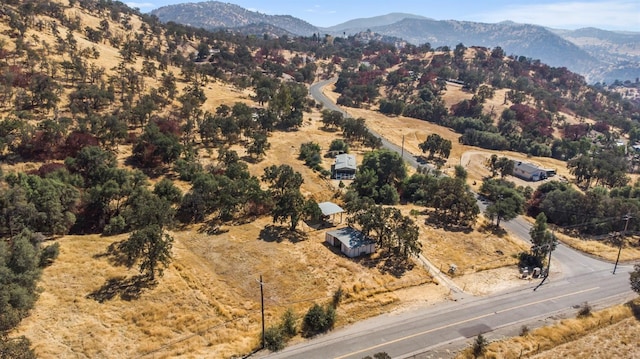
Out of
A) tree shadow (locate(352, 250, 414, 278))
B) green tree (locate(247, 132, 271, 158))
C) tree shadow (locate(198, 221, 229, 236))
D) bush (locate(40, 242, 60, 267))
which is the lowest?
tree shadow (locate(352, 250, 414, 278))

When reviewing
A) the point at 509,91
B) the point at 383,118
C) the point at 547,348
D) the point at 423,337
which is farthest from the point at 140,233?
the point at 509,91

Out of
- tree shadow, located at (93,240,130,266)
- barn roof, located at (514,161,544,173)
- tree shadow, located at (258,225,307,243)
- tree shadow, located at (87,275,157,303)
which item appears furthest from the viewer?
barn roof, located at (514,161,544,173)

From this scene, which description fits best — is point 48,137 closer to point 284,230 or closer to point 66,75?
point 66,75

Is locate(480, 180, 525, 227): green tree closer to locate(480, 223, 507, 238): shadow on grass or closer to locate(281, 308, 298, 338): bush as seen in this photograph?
locate(480, 223, 507, 238): shadow on grass

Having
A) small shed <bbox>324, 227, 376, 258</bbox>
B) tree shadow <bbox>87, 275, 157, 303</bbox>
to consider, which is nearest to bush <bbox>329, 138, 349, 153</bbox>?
small shed <bbox>324, 227, 376, 258</bbox>

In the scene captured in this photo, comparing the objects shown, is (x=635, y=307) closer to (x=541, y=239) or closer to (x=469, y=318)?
(x=541, y=239)

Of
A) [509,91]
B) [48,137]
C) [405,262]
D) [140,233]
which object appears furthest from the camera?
[509,91]
